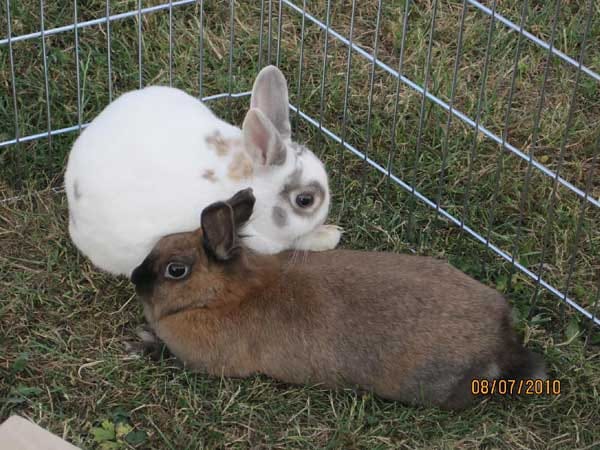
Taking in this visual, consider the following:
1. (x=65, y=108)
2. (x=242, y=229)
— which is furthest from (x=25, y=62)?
(x=242, y=229)

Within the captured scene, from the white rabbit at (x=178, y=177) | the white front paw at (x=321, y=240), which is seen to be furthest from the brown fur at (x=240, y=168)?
the white front paw at (x=321, y=240)

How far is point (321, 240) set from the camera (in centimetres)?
398

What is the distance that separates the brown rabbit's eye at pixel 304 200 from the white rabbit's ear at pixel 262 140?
121mm

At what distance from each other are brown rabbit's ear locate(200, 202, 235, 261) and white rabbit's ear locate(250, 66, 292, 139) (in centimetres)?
55

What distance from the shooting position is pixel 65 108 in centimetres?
447

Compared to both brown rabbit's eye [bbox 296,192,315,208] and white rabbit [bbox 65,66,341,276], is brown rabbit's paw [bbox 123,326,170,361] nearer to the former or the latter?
white rabbit [bbox 65,66,341,276]

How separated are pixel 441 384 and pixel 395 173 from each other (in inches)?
43.8

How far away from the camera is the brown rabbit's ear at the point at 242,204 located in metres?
3.56

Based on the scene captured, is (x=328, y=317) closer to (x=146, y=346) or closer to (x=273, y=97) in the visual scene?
(x=146, y=346)

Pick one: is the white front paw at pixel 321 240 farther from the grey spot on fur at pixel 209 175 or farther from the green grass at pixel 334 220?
the grey spot on fur at pixel 209 175

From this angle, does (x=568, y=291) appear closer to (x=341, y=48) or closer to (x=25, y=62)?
(x=341, y=48)
